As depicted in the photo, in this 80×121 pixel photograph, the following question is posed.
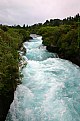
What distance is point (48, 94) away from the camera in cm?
2112

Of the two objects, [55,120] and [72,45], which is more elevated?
[72,45]

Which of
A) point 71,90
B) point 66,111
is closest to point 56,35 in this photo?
point 71,90

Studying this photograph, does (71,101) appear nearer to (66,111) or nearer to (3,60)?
(66,111)

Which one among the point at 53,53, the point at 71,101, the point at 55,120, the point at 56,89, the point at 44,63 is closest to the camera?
the point at 55,120

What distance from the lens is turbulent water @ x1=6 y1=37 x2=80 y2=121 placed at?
60.8 ft

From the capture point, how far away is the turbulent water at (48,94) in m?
18.5

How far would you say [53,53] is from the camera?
3416 cm

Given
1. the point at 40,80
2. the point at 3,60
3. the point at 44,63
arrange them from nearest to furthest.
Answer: the point at 3,60, the point at 40,80, the point at 44,63

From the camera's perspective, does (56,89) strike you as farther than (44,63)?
No

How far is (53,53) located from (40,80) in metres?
10.7

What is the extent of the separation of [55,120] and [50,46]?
18651mm

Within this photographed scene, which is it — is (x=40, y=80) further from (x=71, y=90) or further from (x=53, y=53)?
(x=53, y=53)

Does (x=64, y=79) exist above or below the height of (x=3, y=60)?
below

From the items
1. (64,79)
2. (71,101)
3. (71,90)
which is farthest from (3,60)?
(64,79)
